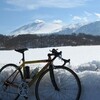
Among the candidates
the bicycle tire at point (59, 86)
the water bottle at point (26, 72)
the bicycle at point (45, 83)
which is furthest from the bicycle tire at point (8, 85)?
the bicycle tire at point (59, 86)

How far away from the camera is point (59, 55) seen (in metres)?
6.67

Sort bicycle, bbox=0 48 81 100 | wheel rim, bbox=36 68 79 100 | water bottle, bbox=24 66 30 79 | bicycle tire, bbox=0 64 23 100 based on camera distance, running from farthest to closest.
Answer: bicycle tire, bbox=0 64 23 100
water bottle, bbox=24 66 30 79
wheel rim, bbox=36 68 79 100
bicycle, bbox=0 48 81 100

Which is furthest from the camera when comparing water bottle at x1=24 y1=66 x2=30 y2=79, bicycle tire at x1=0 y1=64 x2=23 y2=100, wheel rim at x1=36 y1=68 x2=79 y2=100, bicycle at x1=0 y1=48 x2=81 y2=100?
bicycle tire at x1=0 y1=64 x2=23 y2=100

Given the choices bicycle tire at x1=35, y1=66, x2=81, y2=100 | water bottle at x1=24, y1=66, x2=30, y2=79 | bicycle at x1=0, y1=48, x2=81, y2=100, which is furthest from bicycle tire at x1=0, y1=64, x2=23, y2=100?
bicycle tire at x1=35, y1=66, x2=81, y2=100

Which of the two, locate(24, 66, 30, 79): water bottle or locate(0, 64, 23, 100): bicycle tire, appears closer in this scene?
locate(24, 66, 30, 79): water bottle

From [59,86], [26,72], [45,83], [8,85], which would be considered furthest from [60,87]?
[8,85]

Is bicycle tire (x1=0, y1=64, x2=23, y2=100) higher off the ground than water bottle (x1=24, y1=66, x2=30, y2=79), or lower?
lower

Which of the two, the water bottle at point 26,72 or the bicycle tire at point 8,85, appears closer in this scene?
the water bottle at point 26,72

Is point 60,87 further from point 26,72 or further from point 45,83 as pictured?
point 26,72

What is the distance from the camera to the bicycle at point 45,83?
6.71 meters

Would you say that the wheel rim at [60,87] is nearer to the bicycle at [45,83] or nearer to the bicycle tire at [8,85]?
the bicycle at [45,83]

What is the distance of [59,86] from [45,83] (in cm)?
32

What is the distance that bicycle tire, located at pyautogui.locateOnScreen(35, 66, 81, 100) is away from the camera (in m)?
6.75

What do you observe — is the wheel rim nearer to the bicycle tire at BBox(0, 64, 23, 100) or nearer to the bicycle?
the bicycle
